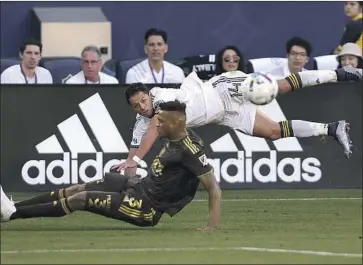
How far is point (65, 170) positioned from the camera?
18125 millimetres

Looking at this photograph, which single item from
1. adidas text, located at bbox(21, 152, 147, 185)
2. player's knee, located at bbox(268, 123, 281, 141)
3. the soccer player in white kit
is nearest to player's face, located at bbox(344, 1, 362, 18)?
the soccer player in white kit

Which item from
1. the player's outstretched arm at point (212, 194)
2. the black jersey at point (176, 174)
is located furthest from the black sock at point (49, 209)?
the player's outstretched arm at point (212, 194)

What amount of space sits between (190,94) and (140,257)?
5410 mm

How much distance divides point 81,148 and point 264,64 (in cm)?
392

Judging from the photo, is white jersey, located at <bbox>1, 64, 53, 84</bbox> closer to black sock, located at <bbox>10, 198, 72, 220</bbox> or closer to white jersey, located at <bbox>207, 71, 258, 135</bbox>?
white jersey, located at <bbox>207, 71, 258, 135</bbox>

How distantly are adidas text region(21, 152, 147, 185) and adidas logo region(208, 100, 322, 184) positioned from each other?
109cm

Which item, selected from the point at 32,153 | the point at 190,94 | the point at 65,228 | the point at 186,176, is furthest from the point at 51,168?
the point at 186,176

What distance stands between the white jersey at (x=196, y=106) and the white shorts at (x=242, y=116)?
0.12 metres

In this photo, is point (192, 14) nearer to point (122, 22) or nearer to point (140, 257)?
point (122, 22)

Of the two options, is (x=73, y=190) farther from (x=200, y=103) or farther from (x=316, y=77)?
(x=316, y=77)

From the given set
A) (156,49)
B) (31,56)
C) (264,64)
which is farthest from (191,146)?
(264,64)

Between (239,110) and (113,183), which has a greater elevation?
(239,110)

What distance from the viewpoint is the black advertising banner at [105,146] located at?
1817cm

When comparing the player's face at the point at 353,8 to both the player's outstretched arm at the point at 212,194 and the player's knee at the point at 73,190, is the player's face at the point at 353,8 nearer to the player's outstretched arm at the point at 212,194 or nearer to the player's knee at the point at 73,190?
the player's knee at the point at 73,190
